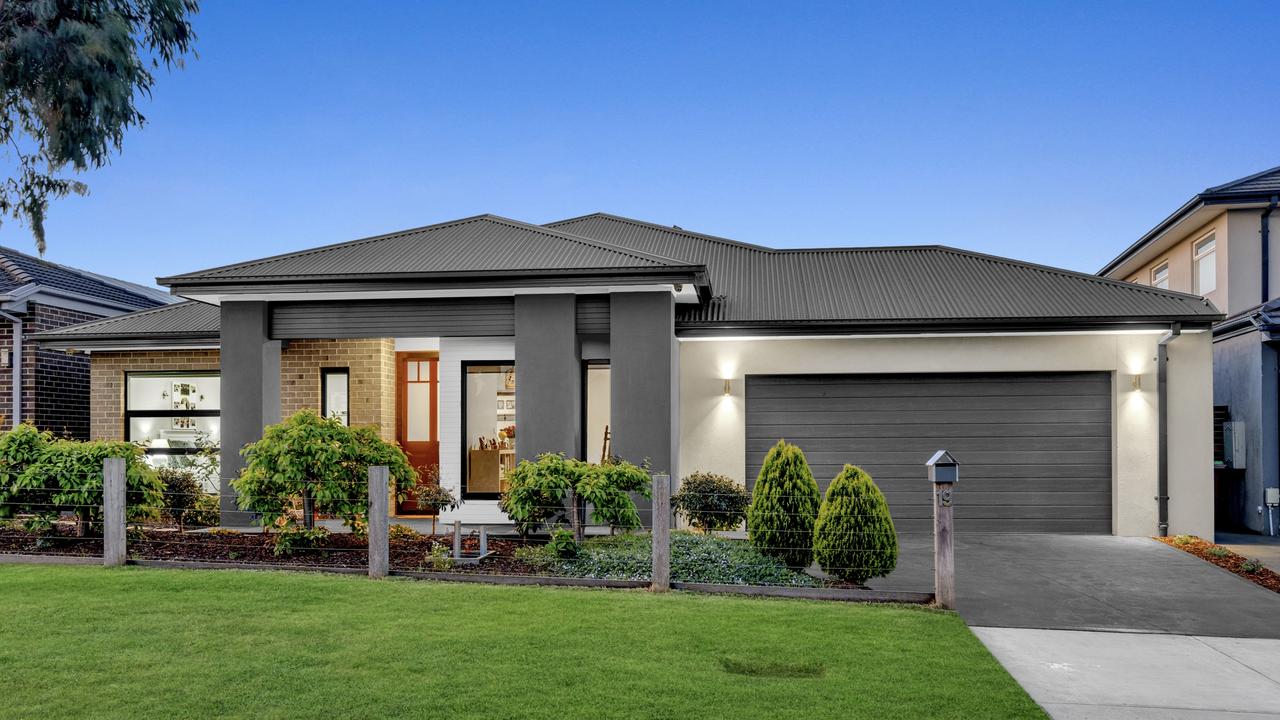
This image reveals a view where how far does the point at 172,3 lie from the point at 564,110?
11377 millimetres

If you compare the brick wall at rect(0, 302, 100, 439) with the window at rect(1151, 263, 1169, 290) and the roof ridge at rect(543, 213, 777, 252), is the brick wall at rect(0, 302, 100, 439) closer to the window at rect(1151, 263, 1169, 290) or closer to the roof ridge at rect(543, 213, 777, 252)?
the roof ridge at rect(543, 213, 777, 252)

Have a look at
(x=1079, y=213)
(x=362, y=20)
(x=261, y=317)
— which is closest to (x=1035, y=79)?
(x=1079, y=213)

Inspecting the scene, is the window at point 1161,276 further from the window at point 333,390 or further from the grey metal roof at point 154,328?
the grey metal roof at point 154,328

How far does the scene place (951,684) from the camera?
17.1 ft

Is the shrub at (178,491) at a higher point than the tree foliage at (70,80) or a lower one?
lower

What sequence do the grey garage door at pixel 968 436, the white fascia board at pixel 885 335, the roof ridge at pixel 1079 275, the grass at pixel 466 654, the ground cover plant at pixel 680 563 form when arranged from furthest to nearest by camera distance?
the roof ridge at pixel 1079 275
the grey garage door at pixel 968 436
the white fascia board at pixel 885 335
the ground cover plant at pixel 680 563
the grass at pixel 466 654

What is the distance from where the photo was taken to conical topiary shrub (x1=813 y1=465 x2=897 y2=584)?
7.95 metres

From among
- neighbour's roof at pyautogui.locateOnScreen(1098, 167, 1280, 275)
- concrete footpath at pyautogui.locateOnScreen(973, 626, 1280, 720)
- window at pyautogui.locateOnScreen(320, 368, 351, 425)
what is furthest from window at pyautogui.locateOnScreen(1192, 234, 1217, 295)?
window at pyautogui.locateOnScreen(320, 368, 351, 425)

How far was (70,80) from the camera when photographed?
12.0 m

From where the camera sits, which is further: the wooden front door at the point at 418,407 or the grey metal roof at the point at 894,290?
the wooden front door at the point at 418,407

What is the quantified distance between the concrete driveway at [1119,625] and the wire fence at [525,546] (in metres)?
0.72

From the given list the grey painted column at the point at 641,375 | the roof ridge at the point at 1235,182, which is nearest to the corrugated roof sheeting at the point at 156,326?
the grey painted column at the point at 641,375

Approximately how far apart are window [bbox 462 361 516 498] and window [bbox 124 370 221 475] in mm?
4432

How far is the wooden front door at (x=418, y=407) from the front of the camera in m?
14.5
